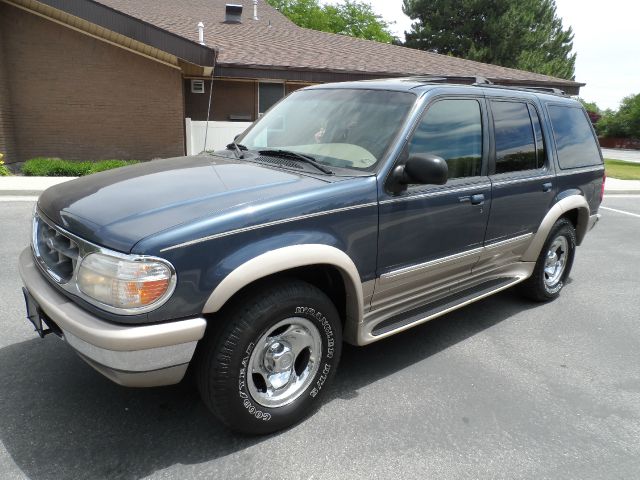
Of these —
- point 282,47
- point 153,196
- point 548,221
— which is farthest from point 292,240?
point 282,47

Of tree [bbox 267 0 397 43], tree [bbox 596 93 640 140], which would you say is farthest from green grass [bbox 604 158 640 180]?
tree [bbox 596 93 640 140]

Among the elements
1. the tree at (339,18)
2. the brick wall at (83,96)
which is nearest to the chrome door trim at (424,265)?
the brick wall at (83,96)

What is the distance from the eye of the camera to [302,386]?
9.55ft

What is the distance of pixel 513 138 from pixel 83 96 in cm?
1256

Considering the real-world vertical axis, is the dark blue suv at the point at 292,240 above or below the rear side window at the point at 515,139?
below

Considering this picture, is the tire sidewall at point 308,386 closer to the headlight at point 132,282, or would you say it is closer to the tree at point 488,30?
the headlight at point 132,282

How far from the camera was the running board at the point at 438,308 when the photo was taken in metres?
3.27

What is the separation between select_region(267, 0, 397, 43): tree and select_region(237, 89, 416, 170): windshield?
41193 mm

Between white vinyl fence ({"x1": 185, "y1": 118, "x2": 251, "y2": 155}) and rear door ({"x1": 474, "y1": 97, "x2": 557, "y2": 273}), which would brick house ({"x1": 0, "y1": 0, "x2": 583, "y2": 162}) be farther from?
rear door ({"x1": 474, "y1": 97, "x2": 557, "y2": 273})

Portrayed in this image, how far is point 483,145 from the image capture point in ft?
12.4

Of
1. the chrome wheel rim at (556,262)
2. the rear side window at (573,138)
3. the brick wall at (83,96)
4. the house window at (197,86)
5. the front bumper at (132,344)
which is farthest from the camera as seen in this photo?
the house window at (197,86)

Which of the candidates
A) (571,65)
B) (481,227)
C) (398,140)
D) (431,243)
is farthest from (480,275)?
(571,65)

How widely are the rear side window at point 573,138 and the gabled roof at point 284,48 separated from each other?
1131 centimetres

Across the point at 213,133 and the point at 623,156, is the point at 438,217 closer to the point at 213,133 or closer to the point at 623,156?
the point at 213,133
